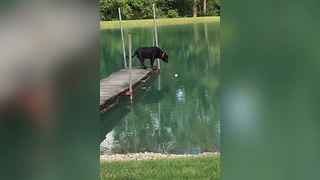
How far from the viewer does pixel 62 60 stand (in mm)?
1637

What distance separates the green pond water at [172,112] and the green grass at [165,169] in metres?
0.98

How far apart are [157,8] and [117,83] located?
19.3 meters

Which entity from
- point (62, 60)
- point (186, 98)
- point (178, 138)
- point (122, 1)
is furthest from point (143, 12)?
point (62, 60)

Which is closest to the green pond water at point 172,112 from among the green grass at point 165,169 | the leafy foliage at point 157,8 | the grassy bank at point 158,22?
the green grass at point 165,169

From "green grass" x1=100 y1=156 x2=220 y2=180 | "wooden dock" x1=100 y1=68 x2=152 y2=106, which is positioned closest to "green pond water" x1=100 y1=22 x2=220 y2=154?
"wooden dock" x1=100 y1=68 x2=152 y2=106

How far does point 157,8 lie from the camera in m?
29.3

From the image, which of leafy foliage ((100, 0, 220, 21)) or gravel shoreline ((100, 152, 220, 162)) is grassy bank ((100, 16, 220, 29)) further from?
gravel shoreline ((100, 152, 220, 162))

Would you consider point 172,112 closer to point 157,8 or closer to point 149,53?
point 149,53

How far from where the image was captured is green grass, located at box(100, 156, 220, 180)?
4.30 meters

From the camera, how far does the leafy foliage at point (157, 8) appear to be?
92.7 feet

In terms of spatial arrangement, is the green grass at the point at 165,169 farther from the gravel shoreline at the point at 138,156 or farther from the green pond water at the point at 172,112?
the green pond water at the point at 172,112

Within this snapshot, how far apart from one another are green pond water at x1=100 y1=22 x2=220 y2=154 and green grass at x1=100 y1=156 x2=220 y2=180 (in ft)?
3.22

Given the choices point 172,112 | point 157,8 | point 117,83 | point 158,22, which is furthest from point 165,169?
point 157,8

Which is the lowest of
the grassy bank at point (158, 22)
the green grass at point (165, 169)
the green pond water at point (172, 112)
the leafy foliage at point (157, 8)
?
the green pond water at point (172, 112)
